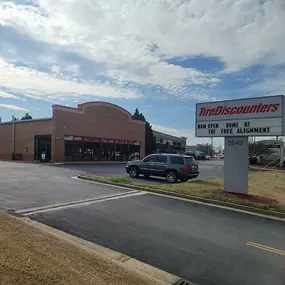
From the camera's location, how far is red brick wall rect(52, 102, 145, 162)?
35.0 meters

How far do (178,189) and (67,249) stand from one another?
8.76 meters

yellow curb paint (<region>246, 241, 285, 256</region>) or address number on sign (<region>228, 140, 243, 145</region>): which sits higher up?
address number on sign (<region>228, 140, 243, 145</region>)

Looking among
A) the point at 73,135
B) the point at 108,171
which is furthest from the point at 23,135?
the point at 108,171

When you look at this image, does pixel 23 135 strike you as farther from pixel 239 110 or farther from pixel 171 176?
pixel 239 110

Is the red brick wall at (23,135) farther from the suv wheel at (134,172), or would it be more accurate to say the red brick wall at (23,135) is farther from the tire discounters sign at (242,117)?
the tire discounters sign at (242,117)

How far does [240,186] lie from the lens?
1286 centimetres

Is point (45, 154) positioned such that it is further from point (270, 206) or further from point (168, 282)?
point (168, 282)

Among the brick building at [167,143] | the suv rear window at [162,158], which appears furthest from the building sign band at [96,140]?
the suv rear window at [162,158]

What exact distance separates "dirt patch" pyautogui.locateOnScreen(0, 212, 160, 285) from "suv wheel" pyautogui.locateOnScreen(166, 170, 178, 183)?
13.0m

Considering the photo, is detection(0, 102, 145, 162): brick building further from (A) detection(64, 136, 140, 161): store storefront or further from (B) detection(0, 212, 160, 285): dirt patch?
(B) detection(0, 212, 160, 285): dirt patch

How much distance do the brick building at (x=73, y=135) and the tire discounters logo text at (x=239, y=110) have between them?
24.4 meters

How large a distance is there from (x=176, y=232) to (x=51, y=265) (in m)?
3.74

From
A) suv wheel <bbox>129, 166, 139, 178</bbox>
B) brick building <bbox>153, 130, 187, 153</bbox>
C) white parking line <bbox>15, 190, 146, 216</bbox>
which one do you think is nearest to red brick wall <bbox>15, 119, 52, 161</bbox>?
suv wheel <bbox>129, 166, 139, 178</bbox>

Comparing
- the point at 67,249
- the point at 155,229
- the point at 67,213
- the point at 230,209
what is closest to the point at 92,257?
the point at 67,249
